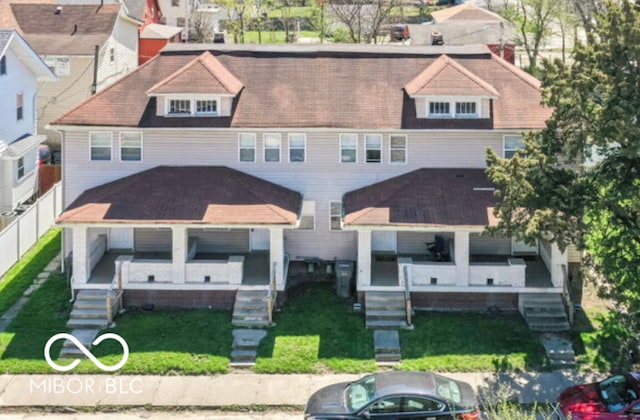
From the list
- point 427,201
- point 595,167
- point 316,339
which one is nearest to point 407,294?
point 427,201

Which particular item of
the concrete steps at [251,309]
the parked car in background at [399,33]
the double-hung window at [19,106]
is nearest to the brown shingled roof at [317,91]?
the concrete steps at [251,309]

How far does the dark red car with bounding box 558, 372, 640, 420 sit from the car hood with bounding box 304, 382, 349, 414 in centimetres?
523

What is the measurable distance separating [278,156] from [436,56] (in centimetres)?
777

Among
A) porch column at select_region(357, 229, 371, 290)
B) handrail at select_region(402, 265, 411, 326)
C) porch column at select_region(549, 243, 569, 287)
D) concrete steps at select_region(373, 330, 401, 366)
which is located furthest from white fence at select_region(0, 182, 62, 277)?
porch column at select_region(549, 243, 569, 287)

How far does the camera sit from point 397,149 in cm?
2595

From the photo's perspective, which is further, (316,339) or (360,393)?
(316,339)

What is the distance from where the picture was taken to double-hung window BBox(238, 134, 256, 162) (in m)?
26.1

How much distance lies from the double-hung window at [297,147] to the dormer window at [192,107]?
2.93m

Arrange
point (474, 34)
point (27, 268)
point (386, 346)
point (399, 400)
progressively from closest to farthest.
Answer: point (399, 400), point (386, 346), point (27, 268), point (474, 34)

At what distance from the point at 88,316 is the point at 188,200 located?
16.0 ft

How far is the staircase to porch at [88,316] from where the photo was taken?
2214 centimetres

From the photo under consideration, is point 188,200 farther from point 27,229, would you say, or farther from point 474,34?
point 474,34

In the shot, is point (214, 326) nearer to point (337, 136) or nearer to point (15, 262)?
point (337, 136)

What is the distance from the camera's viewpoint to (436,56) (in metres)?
28.6
